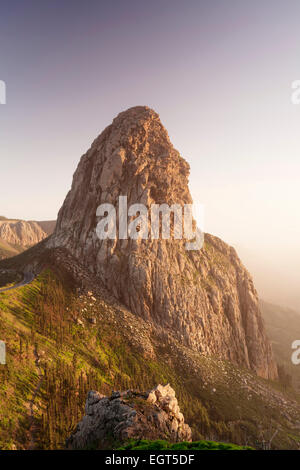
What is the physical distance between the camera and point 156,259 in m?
87.7

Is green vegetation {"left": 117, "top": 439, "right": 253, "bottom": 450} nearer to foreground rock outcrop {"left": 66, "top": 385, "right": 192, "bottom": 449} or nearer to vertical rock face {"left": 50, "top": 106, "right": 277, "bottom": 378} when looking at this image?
foreground rock outcrop {"left": 66, "top": 385, "right": 192, "bottom": 449}

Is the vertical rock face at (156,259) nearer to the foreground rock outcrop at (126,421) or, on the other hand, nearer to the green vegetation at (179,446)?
the foreground rock outcrop at (126,421)

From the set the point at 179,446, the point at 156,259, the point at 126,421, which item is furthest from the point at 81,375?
the point at 156,259

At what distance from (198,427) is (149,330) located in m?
28.8

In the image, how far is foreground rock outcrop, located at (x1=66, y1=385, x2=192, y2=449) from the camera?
26859mm

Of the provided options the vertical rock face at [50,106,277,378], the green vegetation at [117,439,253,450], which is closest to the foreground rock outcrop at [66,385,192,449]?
the green vegetation at [117,439,253,450]

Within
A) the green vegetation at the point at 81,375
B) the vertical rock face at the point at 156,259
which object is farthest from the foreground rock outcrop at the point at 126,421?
the vertical rock face at the point at 156,259

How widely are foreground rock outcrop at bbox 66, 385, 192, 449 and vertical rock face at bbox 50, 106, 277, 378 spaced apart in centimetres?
4473

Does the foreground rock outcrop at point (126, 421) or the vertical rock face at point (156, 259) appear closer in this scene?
the foreground rock outcrop at point (126, 421)

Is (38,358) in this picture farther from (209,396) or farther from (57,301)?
(209,396)

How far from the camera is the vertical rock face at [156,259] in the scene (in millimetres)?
81625

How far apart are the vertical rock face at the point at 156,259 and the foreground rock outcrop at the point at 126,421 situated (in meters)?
44.7

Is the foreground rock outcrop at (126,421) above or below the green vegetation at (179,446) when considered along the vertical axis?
below

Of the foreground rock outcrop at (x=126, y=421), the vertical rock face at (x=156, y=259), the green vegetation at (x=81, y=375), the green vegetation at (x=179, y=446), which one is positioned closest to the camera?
the green vegetation at (x=179, y=446)
